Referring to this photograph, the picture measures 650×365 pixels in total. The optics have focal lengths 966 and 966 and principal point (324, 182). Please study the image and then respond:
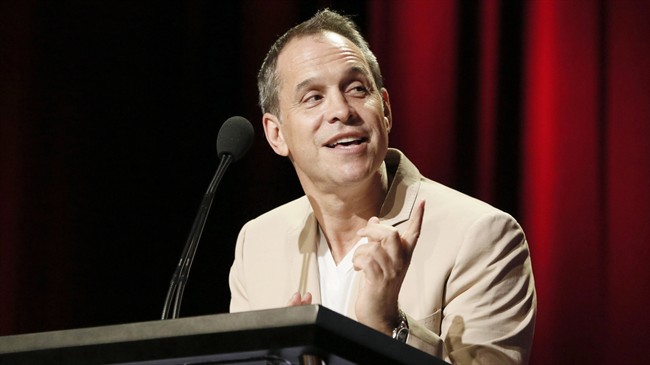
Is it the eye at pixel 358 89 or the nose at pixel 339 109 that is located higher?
the eye at pixel 358 89

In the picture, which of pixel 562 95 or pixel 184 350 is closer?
pixel 184 350

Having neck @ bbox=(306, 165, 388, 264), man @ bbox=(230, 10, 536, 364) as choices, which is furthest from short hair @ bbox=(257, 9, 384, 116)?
neck @ bbox=(306, 165, 388, 264)

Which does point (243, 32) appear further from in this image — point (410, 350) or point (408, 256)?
point (410, 350)

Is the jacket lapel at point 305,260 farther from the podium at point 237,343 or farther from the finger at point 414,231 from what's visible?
the podium at point 237,343

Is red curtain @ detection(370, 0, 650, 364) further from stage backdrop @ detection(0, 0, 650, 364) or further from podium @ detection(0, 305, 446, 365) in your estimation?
podium @ detection(0, 305, 446, 365)

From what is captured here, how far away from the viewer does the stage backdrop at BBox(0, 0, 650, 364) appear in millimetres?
3002

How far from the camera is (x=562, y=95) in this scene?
3.03 meters

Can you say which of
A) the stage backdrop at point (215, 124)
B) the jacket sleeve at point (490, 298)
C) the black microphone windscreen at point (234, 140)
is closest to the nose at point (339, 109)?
the black microphone windscreen at point (234, 140)

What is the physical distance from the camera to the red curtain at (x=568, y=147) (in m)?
2.92

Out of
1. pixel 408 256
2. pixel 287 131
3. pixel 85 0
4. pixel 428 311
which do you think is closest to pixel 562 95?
pixel 287 131

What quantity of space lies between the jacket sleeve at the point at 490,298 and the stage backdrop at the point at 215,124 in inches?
34.8

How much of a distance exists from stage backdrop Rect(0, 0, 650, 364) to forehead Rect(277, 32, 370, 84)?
778 mm

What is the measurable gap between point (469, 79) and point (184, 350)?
7.07ft

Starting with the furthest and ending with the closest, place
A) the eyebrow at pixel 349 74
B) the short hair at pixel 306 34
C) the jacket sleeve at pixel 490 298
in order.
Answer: the short hair at pixel 306 34 < the eyebrow at pixel 349 74 < the jacket sleeve at pixel 490 298
